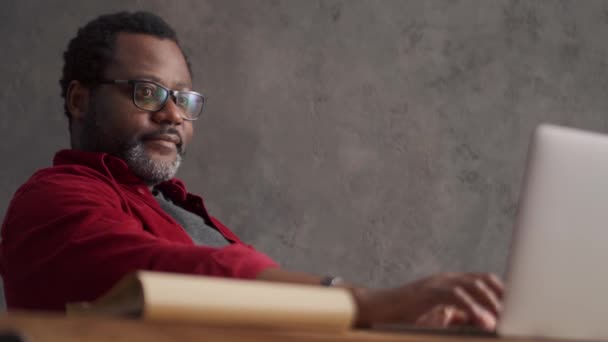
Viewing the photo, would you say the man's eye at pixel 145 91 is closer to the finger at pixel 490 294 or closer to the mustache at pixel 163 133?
the mustache at pixel 163 133

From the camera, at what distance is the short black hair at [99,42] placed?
77.6 inches

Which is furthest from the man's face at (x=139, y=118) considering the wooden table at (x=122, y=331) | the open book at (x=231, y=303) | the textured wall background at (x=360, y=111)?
the wooden table at (x=122, y=331)

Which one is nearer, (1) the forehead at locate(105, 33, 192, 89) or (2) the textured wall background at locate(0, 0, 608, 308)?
(1) the forehead at locate(105, 33, 192, 89)

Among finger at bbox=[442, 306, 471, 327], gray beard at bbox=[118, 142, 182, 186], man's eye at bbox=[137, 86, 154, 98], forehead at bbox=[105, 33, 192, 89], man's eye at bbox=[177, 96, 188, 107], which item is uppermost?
forehead at bbox=[105, 33, 192, 89]

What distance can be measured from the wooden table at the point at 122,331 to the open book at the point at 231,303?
1cm

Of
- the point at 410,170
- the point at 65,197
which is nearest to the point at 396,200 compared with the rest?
the point at 410,170

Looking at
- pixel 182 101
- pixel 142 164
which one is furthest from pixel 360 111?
pixel 142 164

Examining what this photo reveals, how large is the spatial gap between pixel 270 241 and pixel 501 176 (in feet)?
2.66

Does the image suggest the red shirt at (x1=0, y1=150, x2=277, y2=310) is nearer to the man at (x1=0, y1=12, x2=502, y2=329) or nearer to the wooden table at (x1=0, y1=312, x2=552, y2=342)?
the man at (x1=0, y1=12, x2=502, y2=329)

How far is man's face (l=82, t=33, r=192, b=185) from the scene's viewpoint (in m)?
1.89

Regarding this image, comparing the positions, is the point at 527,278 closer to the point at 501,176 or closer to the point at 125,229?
the point at 125,229

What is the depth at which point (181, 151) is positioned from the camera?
6.51 ft

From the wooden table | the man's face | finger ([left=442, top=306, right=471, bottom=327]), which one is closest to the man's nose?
the man's face

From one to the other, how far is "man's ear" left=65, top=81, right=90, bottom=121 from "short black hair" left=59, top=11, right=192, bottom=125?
17mm
